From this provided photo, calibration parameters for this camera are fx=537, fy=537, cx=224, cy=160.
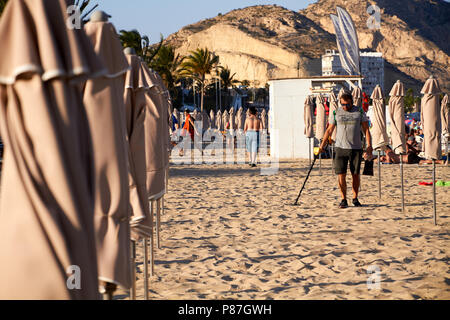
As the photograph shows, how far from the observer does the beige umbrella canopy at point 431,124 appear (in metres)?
7.31

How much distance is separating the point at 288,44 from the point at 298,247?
13918 cm

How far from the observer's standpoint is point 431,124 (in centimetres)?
733

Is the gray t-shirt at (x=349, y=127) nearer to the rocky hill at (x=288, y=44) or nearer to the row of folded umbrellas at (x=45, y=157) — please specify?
the row of folded umbrellas at (x=45, y=157)

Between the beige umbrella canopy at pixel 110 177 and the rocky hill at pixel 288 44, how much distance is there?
118 meters

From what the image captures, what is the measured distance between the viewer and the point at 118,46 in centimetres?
275

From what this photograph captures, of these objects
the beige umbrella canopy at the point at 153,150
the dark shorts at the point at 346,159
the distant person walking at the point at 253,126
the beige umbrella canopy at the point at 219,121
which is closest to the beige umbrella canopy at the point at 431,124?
the dark shorts at the point at 346,159

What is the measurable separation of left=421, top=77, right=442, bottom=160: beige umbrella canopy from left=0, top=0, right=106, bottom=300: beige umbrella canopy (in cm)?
639

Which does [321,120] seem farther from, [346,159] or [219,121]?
[219,121]

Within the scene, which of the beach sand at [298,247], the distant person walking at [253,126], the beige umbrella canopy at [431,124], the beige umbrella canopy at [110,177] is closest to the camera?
the beige umbrella canopy at [110,177]

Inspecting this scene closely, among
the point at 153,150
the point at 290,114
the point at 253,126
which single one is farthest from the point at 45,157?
the point at 290,114
